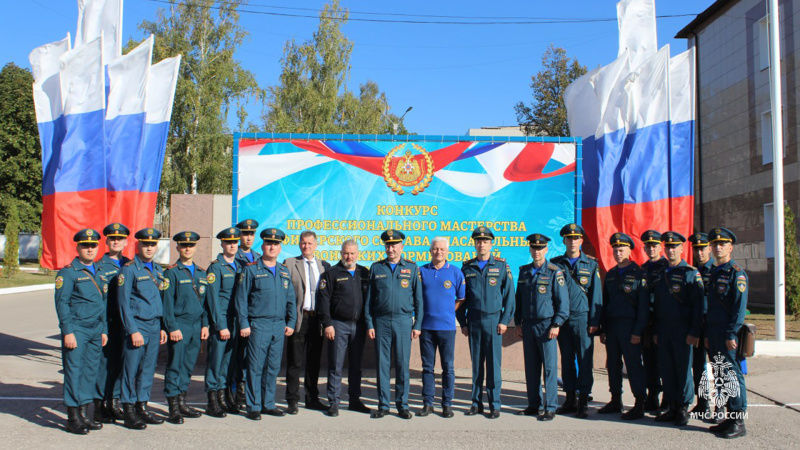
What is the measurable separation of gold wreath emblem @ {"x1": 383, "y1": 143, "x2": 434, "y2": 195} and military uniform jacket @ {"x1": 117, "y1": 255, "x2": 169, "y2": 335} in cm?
350

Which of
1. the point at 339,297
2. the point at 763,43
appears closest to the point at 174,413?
the point at 339,297

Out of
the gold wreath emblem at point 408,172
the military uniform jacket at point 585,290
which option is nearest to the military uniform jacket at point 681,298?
the military uniform jacket at point 585,290

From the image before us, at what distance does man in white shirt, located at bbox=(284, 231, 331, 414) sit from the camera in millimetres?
6137

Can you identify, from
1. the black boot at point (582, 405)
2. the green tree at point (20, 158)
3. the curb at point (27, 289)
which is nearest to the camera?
the black boot at point (582, 405)

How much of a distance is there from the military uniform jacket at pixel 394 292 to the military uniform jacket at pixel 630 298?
1.88m

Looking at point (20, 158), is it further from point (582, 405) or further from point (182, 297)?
point (582, 405)

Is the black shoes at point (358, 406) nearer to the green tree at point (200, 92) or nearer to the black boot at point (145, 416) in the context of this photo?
the black boot at point (145, 416)

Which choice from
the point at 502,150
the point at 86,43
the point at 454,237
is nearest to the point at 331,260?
the point at 454,237

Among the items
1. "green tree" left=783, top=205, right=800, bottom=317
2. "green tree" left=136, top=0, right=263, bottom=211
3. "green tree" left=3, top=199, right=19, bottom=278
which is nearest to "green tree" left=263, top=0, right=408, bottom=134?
"green tree" left=136, top=0, right=263, bottom=211

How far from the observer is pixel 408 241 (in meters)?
8.17

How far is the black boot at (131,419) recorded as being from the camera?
17.4 feet

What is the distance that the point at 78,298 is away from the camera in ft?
17.4

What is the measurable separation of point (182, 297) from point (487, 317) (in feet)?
9.48

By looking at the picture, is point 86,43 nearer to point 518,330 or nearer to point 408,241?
point 408,241
